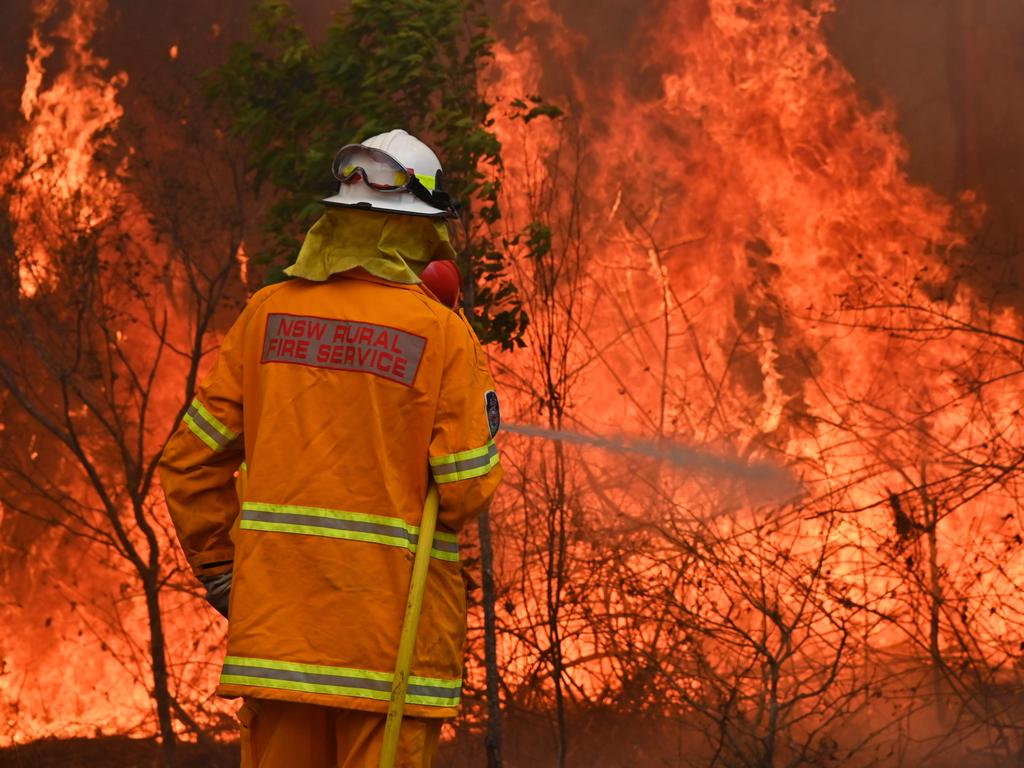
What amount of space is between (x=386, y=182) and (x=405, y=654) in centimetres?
101

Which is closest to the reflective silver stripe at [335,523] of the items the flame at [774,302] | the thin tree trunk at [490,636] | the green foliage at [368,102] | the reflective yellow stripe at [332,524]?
the reflective yellow stripe at [332,524]

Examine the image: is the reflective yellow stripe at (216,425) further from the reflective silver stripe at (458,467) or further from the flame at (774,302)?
the flame at (774,302)

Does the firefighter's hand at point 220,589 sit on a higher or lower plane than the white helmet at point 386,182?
lower

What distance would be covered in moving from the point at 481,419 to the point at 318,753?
77 centimetres

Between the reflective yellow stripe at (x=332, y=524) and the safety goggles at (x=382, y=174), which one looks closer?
the reflective yellow stripe at (x=332, y=524)

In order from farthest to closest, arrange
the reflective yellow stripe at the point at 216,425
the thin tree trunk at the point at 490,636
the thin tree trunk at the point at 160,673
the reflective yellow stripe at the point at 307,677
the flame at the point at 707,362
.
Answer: the thin tree trunk at the point at 160,673 < the flame at the point at 707,362 < the thin tree trunk at the point at 490,636 < the reflective yellow stripe at the point at 216,425 < the reflective yellow stripe at the point at 307,677

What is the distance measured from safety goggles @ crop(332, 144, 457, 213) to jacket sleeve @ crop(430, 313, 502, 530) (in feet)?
0.96

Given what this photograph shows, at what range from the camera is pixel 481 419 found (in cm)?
→ 270

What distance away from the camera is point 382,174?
279cm

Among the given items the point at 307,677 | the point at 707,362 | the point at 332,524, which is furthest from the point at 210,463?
the point at 707,362

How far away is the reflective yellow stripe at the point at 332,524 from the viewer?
2.59 m

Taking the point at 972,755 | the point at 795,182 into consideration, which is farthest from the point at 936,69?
the point at 972,755

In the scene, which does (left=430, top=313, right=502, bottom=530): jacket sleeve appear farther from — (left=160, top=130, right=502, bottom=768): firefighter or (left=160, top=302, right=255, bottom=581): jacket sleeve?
(left=160, top=302, right=255, bottom=581): jacket sleeve

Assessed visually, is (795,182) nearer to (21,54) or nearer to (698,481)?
(698,481)
